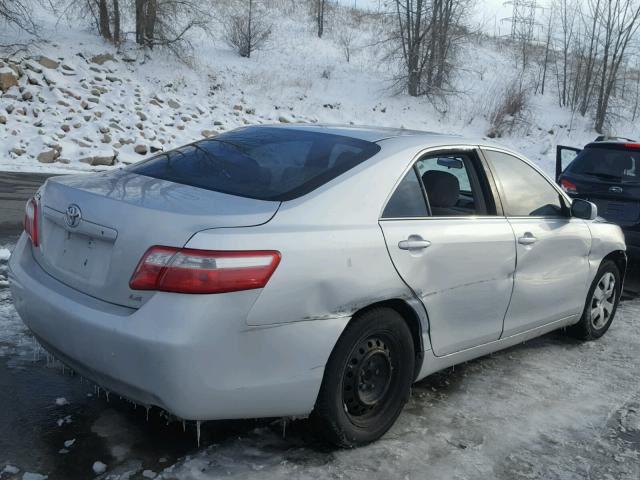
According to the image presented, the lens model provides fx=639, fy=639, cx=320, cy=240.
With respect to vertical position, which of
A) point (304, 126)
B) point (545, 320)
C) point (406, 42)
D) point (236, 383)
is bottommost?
point (545, 320)

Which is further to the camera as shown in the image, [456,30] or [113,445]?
[456,30]

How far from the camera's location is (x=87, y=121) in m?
16.4

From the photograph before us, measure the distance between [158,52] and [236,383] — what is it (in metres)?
21.2

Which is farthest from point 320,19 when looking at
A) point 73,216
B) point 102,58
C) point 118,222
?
point 118,222

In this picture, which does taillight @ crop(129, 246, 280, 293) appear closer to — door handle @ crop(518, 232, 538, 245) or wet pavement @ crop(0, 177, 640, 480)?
wet pavement @ crop(0, 177, 640, 480)

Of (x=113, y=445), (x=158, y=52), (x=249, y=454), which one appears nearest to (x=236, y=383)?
(x=249, y=454)

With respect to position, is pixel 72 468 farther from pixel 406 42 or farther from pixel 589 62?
pixel 589 62

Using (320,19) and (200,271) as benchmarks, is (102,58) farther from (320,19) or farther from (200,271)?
(200,271)

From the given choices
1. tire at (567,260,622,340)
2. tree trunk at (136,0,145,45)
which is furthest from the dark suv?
tree trunk at (136,0,145,45)

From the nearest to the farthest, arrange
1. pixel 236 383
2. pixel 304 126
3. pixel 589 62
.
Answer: pixel 236 383
pixel 304 126
pixel 589 62

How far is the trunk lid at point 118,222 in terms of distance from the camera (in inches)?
101

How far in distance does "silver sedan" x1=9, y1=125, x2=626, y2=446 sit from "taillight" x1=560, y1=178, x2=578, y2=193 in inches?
145

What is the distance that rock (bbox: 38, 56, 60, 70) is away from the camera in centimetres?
1806

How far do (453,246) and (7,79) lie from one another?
1619 cm
